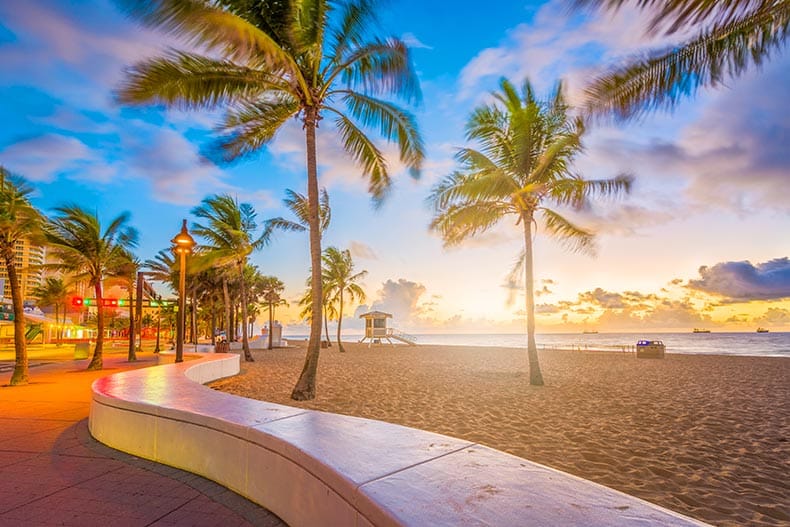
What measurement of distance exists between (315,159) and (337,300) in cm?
3047

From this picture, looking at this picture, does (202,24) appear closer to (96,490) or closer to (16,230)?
(96,490)

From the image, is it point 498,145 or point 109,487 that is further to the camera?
point 498,145

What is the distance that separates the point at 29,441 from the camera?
5160 mm

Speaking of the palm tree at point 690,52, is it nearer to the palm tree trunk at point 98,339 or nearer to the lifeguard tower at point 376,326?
the palm tree trunk at point 98,339

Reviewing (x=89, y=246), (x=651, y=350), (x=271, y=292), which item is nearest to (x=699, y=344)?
(x=651, y=350)

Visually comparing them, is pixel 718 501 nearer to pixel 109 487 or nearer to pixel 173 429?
pixel 173 429

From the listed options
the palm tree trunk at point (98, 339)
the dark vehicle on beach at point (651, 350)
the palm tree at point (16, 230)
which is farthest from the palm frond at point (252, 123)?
the dark vehicle on beach at point (651, 350)

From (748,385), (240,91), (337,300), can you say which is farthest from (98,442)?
(337,300)

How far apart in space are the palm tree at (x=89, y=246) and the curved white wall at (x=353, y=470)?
51.2 ft

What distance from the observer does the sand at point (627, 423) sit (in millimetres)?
4809

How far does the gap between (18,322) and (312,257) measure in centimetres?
863

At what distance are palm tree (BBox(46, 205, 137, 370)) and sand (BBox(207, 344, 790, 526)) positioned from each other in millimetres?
7924

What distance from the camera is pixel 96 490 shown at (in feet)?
11.6

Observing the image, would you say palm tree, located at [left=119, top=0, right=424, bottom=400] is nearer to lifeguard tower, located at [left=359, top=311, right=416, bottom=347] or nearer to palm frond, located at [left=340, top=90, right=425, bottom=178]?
palm frond, located at [left=340, top=90, right=425, bottom=178]
